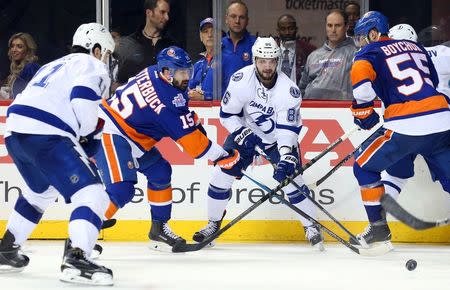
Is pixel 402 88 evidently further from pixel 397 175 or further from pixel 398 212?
pixel 398 212

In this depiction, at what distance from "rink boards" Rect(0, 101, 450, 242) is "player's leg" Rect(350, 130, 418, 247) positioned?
450 mm

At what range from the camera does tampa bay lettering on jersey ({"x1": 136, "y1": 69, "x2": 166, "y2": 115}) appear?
20.9 feet

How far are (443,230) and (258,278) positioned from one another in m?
1.90

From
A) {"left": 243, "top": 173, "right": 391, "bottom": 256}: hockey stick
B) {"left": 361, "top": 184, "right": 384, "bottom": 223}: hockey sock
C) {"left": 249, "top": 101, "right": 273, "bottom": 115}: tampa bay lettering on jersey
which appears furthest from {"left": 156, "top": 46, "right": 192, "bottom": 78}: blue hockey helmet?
{"left": 361, "top": 184, "right": 384, "bottom": 223}: hockey sock

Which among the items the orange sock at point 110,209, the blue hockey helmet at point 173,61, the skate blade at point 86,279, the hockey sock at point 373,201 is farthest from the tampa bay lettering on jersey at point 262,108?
the skate blade at point 86,279

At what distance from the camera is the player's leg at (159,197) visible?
6656 millimetres

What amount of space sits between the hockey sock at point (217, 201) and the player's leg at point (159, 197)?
263mm

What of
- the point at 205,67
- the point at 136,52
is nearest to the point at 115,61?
the point at 136,52

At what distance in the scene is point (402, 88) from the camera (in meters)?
6.36

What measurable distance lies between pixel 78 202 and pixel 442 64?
2474 mm

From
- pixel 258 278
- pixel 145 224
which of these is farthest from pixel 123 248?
pixel 258 278

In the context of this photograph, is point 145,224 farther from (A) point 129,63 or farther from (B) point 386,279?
(B) point 386,279

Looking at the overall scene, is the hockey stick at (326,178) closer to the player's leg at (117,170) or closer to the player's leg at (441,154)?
the player's leg at (441,154)

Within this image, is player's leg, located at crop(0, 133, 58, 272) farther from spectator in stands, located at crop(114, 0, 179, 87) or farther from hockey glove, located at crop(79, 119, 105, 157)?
spectator in stands, located at crop(114, 0, 179, 87)
